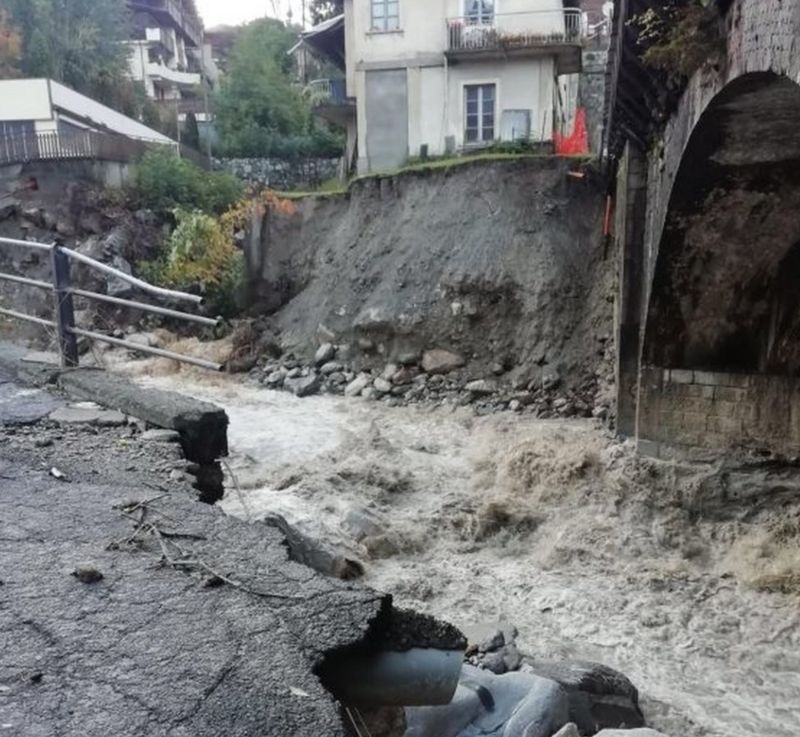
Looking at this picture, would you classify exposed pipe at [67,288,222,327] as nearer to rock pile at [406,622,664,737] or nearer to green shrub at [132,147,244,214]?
rock pile at [406,622,664,737]

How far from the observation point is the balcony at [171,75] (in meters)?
34.9

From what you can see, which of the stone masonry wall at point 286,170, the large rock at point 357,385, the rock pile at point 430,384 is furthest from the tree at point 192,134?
the large rock at point 357,385

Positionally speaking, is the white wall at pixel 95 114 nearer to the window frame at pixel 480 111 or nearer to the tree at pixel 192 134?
the tree at pixel 192 134

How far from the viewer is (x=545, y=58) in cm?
1791

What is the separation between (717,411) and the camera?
9.19 meters

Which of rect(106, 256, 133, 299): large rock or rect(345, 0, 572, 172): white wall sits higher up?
rect(345, 0, 572, 172): white wall

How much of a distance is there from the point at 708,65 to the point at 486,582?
4.80 m

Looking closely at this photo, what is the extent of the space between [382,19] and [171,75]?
831 inches

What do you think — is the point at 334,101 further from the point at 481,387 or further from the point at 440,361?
the point at 481,387

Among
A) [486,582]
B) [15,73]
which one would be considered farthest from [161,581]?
[15,73]

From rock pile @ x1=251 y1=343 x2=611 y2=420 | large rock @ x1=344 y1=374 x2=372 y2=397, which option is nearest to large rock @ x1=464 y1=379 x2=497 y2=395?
rock pile @ x1=251 y1=343 x2=611 y2=420

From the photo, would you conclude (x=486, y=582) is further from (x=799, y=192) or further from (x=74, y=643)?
(x=74, y=643)

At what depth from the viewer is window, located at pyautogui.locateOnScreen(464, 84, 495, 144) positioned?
60.2 feet

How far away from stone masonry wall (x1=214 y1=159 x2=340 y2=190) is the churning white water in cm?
1434
